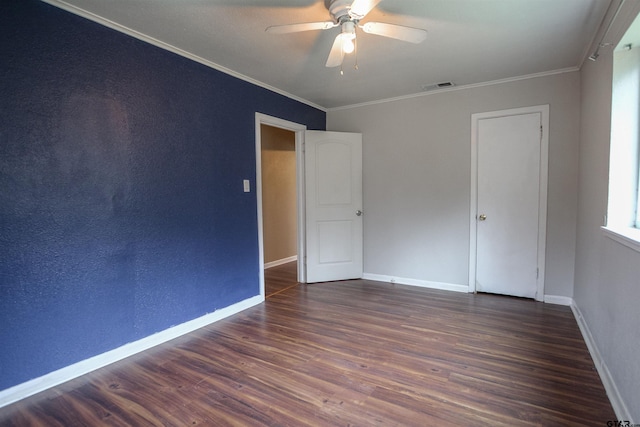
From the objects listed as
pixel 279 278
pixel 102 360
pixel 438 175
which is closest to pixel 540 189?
pixel 438 175

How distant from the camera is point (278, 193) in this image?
5695mm

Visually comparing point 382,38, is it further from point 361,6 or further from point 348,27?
point 361,6

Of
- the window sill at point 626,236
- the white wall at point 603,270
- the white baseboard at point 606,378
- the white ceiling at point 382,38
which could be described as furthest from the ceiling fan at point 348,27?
the white baseboard at point 606,378

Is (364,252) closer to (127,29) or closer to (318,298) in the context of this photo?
(318,298)

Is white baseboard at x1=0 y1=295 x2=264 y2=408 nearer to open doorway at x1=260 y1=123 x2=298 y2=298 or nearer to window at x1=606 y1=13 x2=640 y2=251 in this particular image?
open doorway at x1=260 y1=123 x2=298 y2=298

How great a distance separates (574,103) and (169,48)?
3857 mm

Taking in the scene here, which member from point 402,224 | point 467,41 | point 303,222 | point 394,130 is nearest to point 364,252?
point 402,224

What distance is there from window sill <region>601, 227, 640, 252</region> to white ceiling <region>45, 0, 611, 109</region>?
146 cm

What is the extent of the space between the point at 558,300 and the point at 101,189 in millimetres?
4375

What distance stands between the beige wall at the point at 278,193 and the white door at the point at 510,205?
316cm

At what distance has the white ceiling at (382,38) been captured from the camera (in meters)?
2.15

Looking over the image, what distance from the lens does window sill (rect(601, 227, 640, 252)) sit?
5.02 ft

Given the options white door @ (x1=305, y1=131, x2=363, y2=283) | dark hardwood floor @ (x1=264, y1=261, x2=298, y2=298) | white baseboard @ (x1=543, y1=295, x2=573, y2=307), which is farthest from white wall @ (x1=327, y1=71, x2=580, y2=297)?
dark hardwood floor @ (x1=264, y1=261, x2=298, y2=298)

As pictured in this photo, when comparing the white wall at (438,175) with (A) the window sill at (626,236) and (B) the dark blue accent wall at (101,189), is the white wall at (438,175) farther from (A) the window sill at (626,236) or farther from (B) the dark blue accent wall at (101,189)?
(B) the dark blue accent wall at (101,189)
